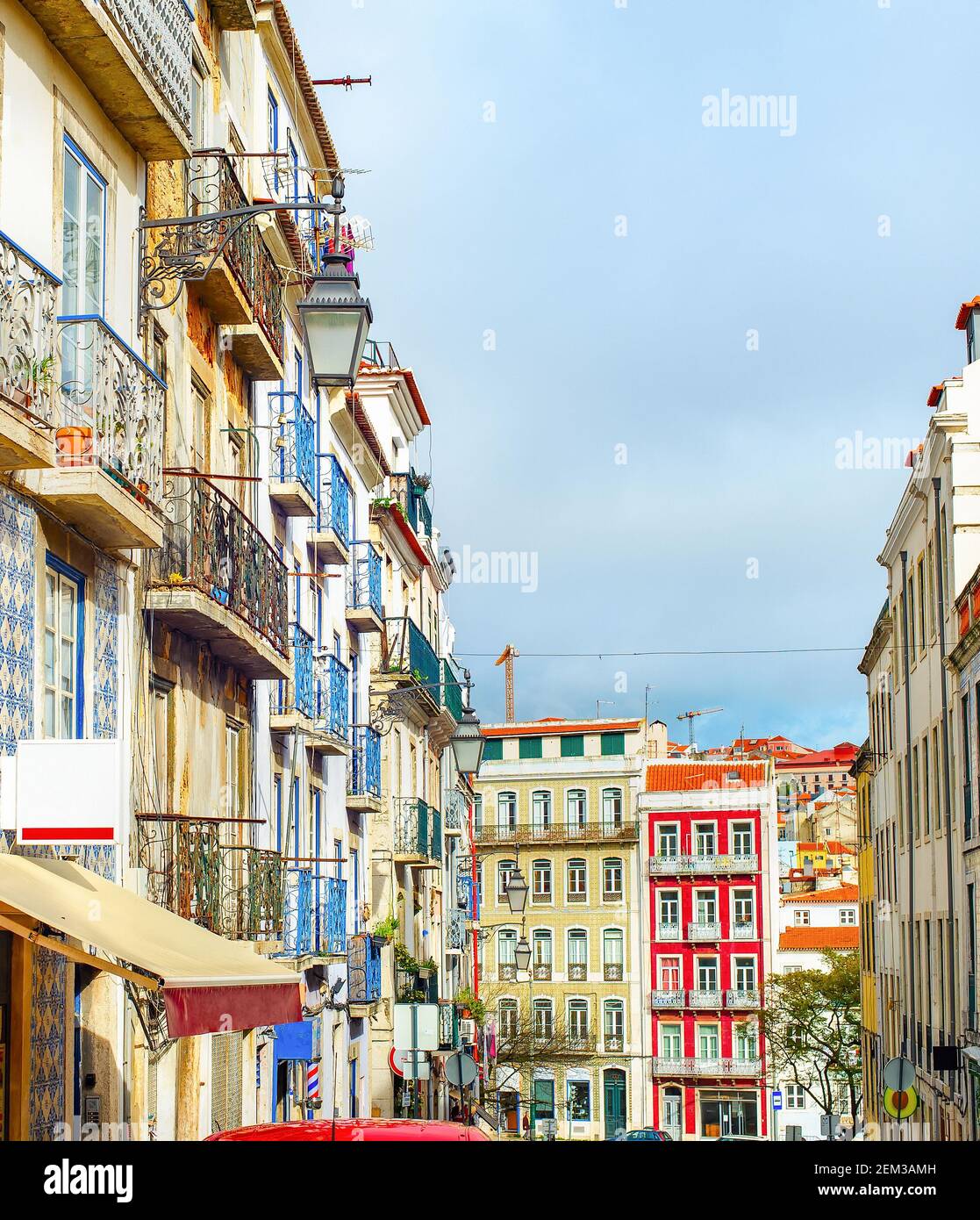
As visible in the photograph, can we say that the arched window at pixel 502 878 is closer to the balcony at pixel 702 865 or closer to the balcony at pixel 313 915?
the balcony at pixel 702 865

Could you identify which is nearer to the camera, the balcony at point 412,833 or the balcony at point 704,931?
the balcony at point 412,833

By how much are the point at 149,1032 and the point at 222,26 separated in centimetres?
1034

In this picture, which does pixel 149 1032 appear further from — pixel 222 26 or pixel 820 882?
pixel 820 882

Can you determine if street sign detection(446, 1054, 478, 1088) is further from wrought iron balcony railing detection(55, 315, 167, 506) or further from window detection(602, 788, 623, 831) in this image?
window detection(602, 788, 623, 831)

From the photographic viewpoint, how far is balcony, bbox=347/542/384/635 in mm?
29328

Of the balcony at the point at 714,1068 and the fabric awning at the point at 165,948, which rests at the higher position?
the fabric awning at the point at 165,948

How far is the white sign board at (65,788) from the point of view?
31.9ft

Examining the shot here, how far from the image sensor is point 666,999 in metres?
66.8

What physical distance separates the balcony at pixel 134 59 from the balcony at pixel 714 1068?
57.2 m

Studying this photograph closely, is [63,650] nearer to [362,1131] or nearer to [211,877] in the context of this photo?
[211,877]

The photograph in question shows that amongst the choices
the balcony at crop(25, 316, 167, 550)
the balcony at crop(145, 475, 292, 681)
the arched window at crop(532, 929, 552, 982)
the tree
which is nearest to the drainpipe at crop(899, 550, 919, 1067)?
the tree

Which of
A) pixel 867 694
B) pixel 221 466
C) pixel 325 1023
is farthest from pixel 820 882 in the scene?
pixel 221 466

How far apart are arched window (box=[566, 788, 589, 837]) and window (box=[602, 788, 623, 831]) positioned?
0.77 metres

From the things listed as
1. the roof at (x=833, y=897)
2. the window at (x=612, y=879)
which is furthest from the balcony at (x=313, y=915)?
the roof at (x=833, y=897)
